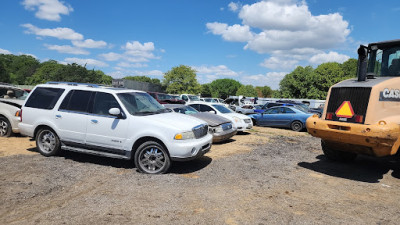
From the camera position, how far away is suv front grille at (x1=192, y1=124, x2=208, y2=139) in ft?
20.2

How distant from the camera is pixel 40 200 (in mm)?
4363

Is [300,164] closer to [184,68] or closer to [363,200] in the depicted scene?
[363,200]

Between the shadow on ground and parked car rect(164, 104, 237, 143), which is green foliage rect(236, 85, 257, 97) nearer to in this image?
parked car rect(164, 104, 237, 143)

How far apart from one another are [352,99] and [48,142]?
24.2 ft

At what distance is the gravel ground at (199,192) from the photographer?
3867mm

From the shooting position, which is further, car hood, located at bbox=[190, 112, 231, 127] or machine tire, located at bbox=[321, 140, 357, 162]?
car hood, located at bbox=[190, 112, 231, 127]

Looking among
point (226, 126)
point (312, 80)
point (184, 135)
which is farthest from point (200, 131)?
point (312, 80)

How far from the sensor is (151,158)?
589 centimetres

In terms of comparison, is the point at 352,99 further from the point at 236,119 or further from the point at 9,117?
the point at 9,117

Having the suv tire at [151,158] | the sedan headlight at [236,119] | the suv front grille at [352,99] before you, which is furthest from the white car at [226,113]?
the suv tire at [151,158]

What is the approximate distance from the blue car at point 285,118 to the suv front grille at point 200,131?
380 inches

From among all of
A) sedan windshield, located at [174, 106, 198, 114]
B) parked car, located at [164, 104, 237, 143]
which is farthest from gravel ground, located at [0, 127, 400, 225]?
sedan windshield, located at [174, 106, 198, 114]

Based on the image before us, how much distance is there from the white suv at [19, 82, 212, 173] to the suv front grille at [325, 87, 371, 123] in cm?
302

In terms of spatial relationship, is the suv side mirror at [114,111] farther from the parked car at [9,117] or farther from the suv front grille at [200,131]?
the parked car at [9,117]
